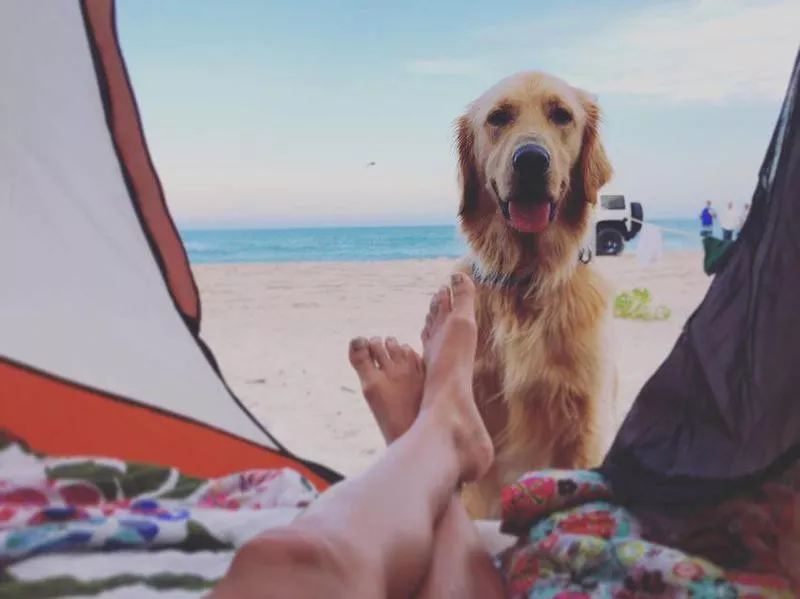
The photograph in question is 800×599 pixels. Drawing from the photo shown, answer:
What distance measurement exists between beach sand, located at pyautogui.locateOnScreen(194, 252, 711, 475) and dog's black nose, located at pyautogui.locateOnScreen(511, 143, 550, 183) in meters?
0.20

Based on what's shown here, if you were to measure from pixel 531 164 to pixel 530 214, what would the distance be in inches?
3.3

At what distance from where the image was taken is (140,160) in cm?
128

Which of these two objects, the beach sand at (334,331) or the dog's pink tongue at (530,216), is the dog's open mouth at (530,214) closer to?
the dog's pink tongue at (530,216)

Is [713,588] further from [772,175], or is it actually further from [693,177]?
[693,177]

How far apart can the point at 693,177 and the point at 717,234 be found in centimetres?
22

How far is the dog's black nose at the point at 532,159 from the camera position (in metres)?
1.08

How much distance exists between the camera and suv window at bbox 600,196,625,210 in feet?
3.92

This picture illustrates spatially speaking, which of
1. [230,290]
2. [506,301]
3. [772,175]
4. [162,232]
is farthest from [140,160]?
[230,290]

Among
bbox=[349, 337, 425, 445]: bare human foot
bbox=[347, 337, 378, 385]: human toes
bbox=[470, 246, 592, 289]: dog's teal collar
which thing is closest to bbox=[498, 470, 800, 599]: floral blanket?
bbox=[349, 337, 425, 445]: bare human foot

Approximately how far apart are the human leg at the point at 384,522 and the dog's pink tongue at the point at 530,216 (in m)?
0.27

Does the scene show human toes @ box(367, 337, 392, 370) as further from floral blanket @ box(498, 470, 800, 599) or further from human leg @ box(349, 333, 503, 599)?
floral blanket @ box(498, 470, 800, 599)

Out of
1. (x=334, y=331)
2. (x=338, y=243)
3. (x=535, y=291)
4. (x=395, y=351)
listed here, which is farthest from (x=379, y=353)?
(x=338, y=243)

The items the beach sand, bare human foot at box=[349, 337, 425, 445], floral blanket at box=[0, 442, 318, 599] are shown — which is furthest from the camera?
the beach sand

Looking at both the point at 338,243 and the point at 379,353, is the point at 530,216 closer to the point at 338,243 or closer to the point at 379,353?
the point at 379,353
